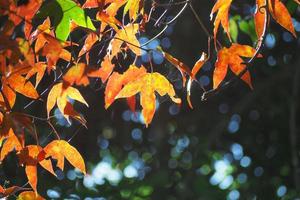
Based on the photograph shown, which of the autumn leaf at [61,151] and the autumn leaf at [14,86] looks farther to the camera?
the autumn leaf at [61,151]

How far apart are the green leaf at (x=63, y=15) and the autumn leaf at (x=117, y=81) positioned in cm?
9

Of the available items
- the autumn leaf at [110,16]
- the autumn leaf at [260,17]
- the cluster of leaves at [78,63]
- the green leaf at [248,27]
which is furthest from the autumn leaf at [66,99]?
the green leaf at [248,27]

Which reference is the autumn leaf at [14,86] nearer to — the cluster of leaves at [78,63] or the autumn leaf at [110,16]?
the cluster of leaves at [78,63]

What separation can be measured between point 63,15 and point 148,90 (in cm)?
18

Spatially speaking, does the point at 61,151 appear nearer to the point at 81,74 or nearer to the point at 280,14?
the point at 81,74

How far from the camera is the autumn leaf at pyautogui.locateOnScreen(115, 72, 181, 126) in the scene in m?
0.95

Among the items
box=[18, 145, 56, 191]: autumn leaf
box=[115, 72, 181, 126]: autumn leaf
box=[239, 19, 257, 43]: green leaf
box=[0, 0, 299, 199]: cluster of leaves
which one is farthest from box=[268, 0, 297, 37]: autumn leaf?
box=[239, 19, 257, 43]: green leaf

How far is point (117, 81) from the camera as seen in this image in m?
0.96

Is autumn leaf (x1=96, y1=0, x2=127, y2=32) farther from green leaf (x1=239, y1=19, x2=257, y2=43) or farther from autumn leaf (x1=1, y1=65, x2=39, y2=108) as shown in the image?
green leaf (x1=239, y1=19, x2=257, y2=43)

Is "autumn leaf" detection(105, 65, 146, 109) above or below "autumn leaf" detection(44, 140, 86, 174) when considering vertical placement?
above

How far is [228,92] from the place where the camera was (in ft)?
8.71

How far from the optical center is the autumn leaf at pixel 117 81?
96cm

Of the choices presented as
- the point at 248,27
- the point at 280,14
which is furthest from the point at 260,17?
the point at 248,27

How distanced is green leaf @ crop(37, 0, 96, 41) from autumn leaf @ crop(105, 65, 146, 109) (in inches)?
3.4
